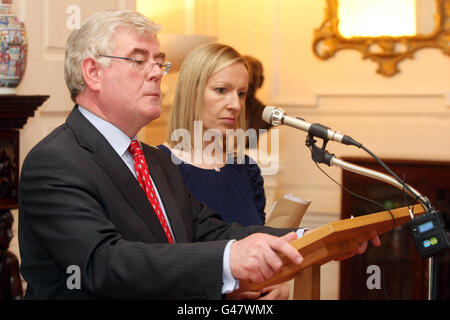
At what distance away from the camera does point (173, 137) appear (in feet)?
9.80

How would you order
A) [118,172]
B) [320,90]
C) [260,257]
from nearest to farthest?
[260,257] → [118,172] → [320,90]

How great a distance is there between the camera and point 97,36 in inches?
83.7

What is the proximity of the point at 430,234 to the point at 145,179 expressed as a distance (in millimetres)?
870

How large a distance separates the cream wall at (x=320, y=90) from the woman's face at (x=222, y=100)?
216cm

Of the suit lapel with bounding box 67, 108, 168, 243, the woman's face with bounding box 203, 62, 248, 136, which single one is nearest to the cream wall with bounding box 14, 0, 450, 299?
the woman's face with bounding box 203, 62, 248, 136

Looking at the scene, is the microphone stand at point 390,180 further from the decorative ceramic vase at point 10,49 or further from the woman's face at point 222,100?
the decorative ceramic vase at point 10,49

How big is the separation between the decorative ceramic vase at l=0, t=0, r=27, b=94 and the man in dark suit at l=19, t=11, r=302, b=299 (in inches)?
19.2

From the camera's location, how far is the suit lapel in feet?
6.63

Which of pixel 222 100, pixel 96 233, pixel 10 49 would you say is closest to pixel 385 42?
pixel 222 100

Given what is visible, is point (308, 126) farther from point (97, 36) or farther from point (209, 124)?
point (209, 124)

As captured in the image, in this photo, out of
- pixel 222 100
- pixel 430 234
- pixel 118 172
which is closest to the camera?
pixel 430 234

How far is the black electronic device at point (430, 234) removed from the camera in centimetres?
186
